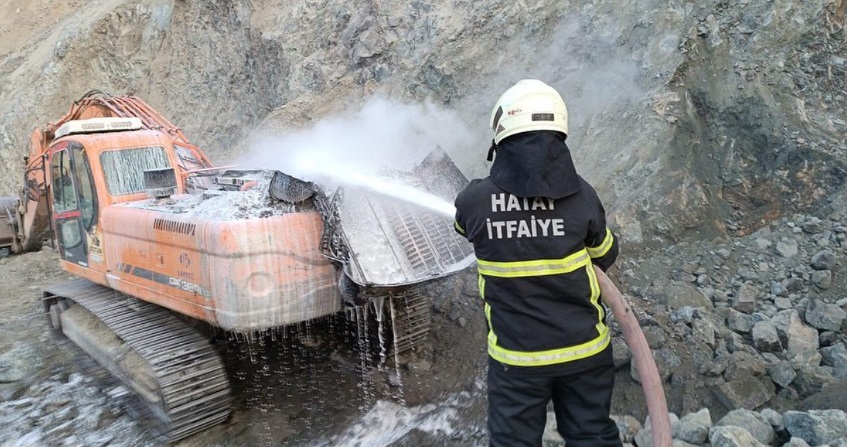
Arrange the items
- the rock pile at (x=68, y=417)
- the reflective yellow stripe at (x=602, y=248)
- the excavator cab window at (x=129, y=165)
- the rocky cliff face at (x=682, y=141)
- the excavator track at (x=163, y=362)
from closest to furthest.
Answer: the reflective yellow stripe at (x=602, y=248)
the rocky cliff face at (x=682, y=141)
the excavator track at (x=163, y=362)
the rock pile at (x=68, y=417)
the excavator cab window at (x=129, y=165)

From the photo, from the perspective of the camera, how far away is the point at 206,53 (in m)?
11.9

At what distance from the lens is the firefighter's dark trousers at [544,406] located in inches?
88.5

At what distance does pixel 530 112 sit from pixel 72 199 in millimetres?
4494

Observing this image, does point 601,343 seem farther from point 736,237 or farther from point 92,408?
point 92,408

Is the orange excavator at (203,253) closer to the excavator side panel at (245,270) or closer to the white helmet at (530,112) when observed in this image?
the excavator side panel at (245,270)

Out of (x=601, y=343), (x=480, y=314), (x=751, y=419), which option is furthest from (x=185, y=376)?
(x=751, y=419)

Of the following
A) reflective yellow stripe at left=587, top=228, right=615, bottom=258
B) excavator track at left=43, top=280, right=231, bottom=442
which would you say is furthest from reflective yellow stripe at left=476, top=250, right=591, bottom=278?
excavator track at left=43, top=280, right=231, bottom=442

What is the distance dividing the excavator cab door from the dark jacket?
3909 millimetres

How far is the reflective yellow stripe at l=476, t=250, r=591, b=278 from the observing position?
2.16m

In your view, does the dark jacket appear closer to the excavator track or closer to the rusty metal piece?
the rusty metal piece

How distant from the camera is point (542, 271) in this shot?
2.16 metres

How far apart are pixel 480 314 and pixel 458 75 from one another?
11.4 ft

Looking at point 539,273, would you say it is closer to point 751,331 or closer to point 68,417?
point 751,331

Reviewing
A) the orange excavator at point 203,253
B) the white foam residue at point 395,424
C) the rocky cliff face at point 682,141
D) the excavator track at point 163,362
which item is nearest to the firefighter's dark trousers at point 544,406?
the rocky cliff face at point 682,141
